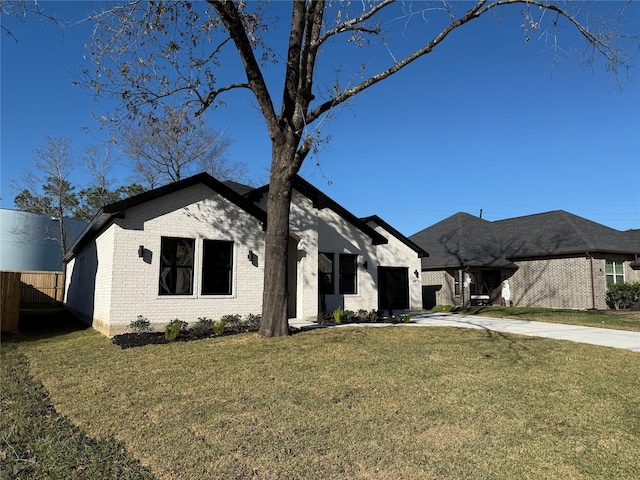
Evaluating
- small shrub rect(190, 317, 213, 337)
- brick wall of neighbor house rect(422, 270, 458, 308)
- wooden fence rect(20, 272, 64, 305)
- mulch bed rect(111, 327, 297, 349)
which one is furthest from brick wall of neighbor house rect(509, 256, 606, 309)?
wooden fence rect(20, 272, 64, 305)

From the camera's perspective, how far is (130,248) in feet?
36.8

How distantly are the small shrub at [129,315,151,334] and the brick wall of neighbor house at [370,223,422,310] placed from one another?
11.5 metres

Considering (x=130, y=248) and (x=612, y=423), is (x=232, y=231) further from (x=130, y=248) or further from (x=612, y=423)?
(x=612, y=423)

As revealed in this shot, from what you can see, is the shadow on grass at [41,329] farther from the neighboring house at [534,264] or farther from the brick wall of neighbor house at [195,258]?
the neighboring house at [534,264]

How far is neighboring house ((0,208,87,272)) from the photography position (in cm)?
3238

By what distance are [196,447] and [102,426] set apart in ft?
4.13

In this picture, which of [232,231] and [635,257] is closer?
[232,231]

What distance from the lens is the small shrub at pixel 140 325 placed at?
11.0 meters

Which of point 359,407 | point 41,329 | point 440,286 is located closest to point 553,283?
point 440,286

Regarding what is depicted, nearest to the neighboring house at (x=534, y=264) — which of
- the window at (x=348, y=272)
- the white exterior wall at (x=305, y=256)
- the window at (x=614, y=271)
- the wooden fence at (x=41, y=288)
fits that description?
the window at (x=614, y=271)

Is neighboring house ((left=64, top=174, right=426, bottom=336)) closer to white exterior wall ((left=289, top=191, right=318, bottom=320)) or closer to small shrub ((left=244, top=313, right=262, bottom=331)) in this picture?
white exterior wall ((left=289, top=191, right=318, bottom=320))

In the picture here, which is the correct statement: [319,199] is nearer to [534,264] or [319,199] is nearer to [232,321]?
[232,321]

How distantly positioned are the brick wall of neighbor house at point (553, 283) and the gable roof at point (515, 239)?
1.92ft

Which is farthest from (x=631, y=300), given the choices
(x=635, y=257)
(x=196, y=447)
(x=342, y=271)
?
(x=196, y=447)
